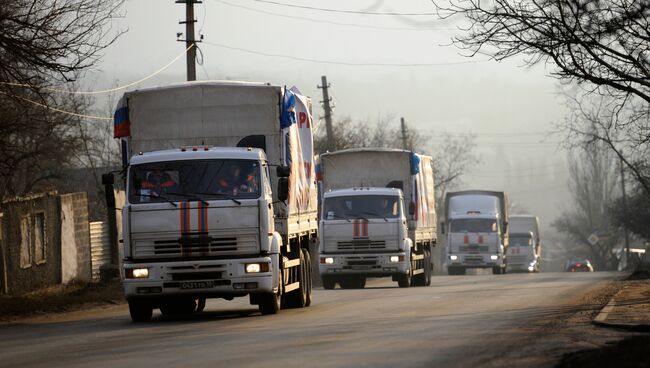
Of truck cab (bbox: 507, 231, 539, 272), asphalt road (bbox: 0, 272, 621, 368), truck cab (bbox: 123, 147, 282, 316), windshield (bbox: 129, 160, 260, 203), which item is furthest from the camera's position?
truck cab (bbox: 507, 231, 539, 272)

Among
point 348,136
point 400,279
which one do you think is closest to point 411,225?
point 400,279

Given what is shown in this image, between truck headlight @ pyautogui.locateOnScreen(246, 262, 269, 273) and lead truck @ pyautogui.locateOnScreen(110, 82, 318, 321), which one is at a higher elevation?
lead truck @ pyautogui.locateOnScreen(110, 82, 318, 321)

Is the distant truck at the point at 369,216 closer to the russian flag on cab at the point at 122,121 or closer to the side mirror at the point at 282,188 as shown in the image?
the russian flag on cab at the point at 122,121

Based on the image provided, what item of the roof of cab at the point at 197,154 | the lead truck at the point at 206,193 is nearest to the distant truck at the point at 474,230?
the lead truck at the point at 206,193

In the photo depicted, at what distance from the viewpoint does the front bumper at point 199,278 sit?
63.5 feet

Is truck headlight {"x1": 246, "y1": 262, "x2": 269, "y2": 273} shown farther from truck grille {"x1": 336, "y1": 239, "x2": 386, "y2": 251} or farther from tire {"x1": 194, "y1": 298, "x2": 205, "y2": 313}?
truck grille {"x1": 336, "y1": 239, "x2": 386, "y2": 251}

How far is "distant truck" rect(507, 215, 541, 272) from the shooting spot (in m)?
74.4

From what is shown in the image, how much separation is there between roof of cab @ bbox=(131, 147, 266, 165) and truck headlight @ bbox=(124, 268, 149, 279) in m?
1.67

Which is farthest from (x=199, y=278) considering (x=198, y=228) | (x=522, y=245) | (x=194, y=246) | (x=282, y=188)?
(x=522, y=245)

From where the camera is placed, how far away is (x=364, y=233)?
34.3 metres

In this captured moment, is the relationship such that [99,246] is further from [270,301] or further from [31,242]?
[270,301]

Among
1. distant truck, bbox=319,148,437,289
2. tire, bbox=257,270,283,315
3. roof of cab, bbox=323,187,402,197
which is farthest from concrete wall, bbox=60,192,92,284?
tire, bbox=257,270,283,315

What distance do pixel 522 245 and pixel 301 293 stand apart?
175 feet

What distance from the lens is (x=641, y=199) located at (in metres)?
78.6
